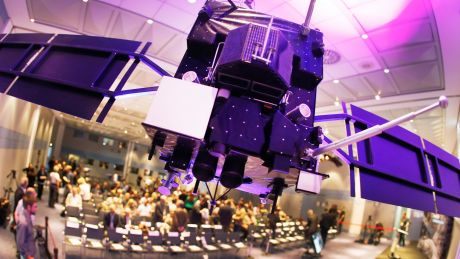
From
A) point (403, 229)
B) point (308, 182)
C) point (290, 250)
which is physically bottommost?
point (290, 250)

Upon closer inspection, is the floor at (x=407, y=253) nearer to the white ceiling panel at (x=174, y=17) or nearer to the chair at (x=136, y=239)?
the chair at (x=136, y=239)

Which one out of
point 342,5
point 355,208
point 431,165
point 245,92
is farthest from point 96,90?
point 355,208

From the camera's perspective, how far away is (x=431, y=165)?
251 centimetres

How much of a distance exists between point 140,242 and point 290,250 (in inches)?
278

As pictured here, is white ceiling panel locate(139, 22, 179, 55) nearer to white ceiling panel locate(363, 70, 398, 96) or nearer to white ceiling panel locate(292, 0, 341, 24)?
white ceiling panel locate(292, 0, 341, 24)

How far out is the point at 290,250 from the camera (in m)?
13.1

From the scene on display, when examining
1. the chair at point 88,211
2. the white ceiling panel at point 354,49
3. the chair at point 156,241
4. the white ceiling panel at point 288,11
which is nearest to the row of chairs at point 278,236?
the chair at point 156,241

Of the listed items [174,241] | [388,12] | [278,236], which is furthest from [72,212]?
[388,12]

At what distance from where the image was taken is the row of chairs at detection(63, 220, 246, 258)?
26.4ft

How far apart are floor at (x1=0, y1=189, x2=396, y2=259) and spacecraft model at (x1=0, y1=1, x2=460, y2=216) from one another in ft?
24.6

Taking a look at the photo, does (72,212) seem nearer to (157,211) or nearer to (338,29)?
(157,211)

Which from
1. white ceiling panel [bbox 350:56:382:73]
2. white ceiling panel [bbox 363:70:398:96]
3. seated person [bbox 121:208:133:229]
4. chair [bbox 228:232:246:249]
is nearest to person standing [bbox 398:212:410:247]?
chair [bbox 228:232:246:249]

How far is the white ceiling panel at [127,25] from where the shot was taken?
6.46m

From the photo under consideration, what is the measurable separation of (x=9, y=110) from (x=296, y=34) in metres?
9.86
